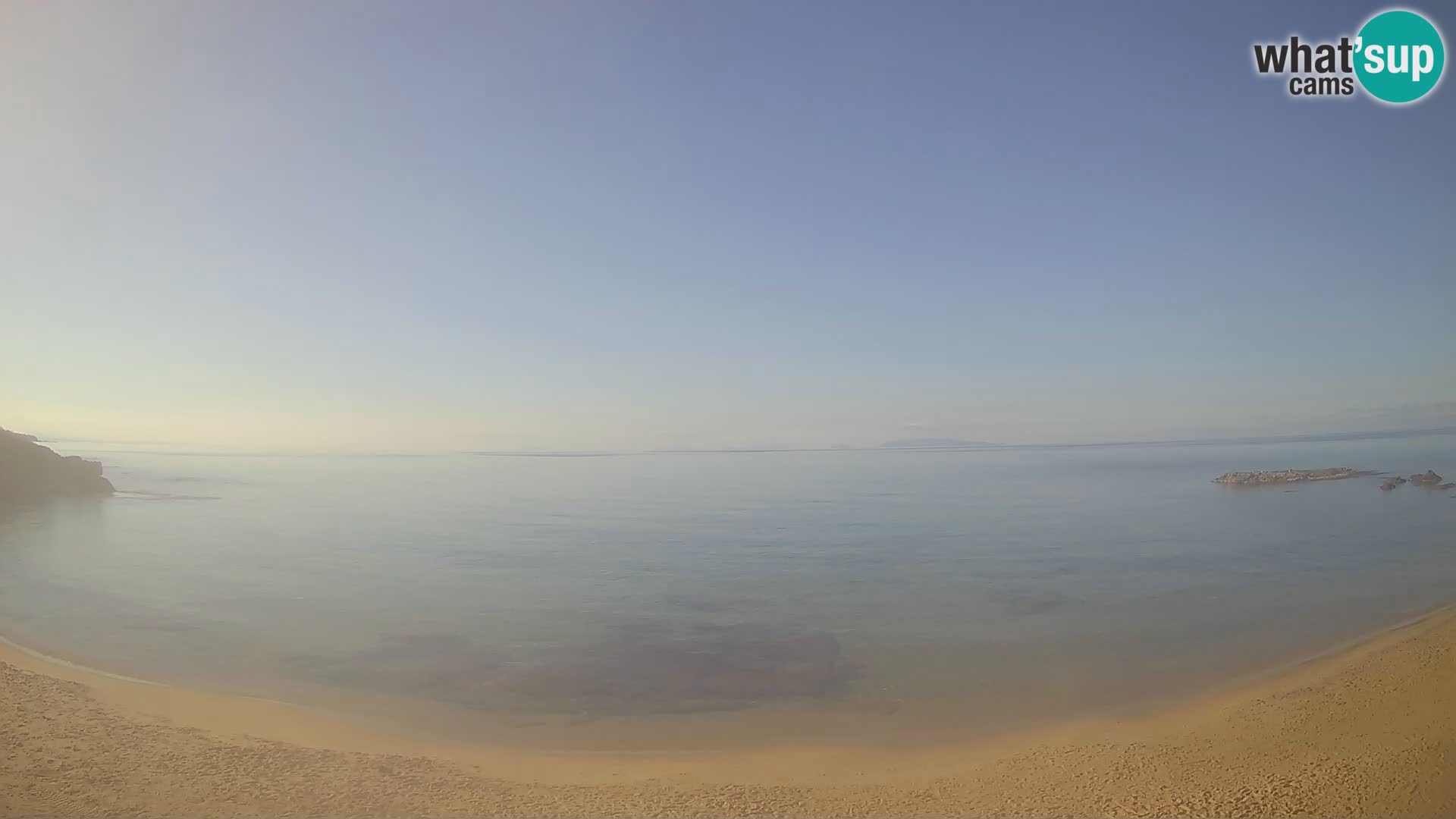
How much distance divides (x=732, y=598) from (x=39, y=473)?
71.5 metres

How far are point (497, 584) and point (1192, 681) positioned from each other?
2335cm

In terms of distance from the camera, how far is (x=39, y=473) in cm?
5938

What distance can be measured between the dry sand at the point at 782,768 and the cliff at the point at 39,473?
61135 millimetres

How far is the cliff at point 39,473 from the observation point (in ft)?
184

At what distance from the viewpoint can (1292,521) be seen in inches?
1587

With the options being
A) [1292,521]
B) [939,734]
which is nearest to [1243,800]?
[939,734]

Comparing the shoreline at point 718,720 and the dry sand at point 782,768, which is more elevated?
the dry sand at point 782,768

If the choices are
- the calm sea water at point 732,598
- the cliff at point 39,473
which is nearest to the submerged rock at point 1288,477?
the calm sea water at point 732,598

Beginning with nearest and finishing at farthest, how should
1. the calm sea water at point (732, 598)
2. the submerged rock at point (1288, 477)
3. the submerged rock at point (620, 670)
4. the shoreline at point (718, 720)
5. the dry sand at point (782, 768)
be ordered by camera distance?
1. the dry sand at point (782, 768)
2. the shoreline at point (718, 720)
3. the submerged rock at point (620, 670)
4. the calm sea water at point (732, 598)
5. the submerged rock at point (1288, 477)

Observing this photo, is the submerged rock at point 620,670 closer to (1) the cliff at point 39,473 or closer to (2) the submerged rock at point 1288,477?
(1) the cliff at point 39,473

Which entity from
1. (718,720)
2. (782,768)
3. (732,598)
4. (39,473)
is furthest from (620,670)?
(39,473)

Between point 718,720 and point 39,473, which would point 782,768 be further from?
point 39,473

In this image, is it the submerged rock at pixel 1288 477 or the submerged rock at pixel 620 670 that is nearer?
the submerged rock at pixel 620 670

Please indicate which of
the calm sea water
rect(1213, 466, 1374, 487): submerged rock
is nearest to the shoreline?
the calm sea water
